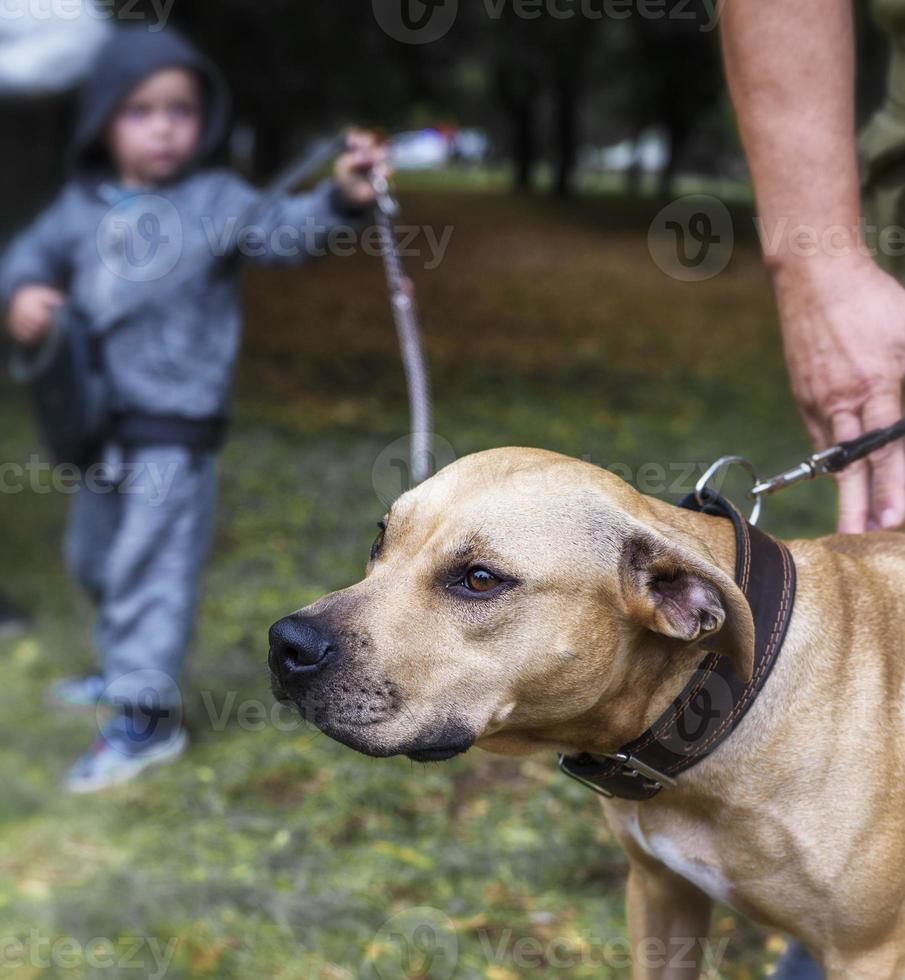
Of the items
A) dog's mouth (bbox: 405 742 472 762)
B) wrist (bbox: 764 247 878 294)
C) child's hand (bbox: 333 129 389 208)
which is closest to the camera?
dog's mouth (bbox: 405 742 472 762)

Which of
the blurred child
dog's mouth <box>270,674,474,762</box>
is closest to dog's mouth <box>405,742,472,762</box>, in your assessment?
dog's mouth <box>270,674,474,762</box>

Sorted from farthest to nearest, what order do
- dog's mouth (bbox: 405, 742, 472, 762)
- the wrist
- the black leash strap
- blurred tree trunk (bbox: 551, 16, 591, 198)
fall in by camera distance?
blurred tree trunk (bbox: 551, 16, 591, 198), the wrist, the black leash strap, dog's mouth (bbox: 405, 742, 472, 762)

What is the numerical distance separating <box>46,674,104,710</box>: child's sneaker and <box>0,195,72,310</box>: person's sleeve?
183cm

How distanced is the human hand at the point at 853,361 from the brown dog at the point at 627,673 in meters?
0.52

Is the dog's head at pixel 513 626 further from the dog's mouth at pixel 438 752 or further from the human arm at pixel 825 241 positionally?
the human arm at pixel 825 241

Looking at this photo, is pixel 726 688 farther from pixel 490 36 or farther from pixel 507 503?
pixel 490 36

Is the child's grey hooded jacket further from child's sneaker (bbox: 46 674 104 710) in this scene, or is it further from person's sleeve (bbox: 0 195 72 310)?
child's sneaker (bbox: 46 674 104 710)

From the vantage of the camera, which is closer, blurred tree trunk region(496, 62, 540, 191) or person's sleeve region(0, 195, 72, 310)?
person's sleeve region(0, 195, 72, 310)

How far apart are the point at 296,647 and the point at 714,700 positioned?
88 cm

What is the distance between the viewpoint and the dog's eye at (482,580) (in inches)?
98.8

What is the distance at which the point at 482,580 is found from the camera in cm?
252

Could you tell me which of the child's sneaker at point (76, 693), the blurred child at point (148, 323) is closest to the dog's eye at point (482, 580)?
the blurred child at point (148, 323)

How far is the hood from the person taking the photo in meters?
5.58

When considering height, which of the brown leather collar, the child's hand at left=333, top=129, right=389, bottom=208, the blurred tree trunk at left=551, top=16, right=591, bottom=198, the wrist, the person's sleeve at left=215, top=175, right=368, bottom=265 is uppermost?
the blurred tree trunk at left=551, top=16, right=591, bottom=198
